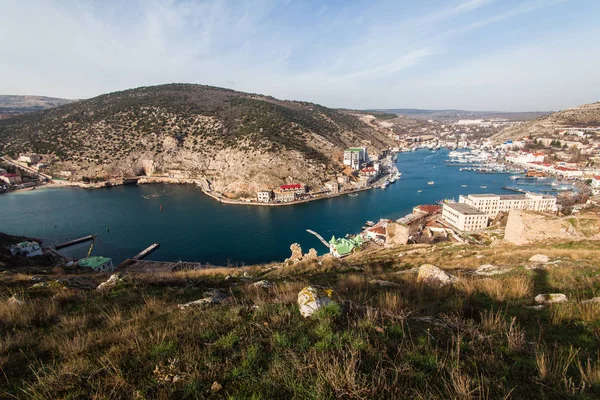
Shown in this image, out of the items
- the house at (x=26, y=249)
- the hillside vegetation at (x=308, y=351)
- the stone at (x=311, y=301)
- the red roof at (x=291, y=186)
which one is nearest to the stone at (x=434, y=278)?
the hillside vegetation at (x=308, y=351)

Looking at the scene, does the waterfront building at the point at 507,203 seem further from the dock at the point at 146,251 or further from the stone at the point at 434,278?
the dock at the point at 146,251

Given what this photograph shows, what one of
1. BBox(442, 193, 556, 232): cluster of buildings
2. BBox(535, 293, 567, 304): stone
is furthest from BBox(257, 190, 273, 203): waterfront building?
BBox(535, 293, 567, 304): stone

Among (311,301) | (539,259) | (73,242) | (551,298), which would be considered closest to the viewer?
(311,301)

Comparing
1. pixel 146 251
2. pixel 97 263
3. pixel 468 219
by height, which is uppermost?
pixel 468 219

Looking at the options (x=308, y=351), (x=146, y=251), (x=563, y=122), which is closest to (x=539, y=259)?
(x=308, y=351)

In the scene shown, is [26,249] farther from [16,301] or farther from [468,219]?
[468,219]

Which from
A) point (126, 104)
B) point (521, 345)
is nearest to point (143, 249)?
point (521, 345)

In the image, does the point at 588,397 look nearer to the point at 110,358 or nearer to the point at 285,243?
the point at 110,358

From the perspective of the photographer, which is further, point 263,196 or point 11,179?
point 11,179
